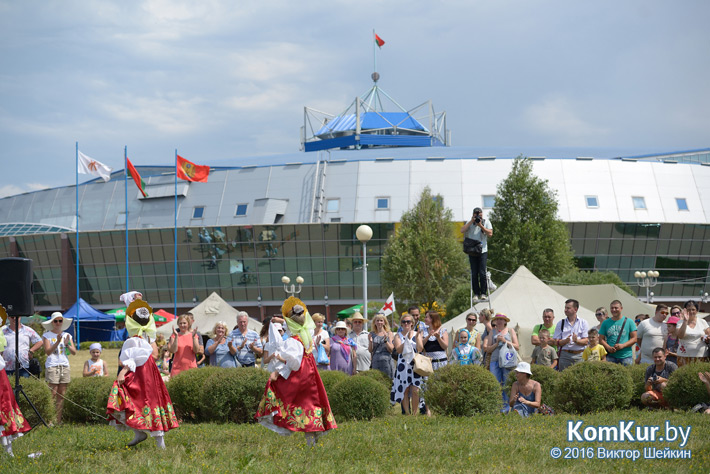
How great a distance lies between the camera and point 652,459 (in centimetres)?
824

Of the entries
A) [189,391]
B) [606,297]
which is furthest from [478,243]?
[606,297]

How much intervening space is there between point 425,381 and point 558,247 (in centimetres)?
2951

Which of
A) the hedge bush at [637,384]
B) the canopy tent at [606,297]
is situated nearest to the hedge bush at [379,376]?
the hedge bush at [637,384]

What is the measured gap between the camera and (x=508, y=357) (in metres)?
13.0

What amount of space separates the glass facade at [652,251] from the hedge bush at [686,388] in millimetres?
39037

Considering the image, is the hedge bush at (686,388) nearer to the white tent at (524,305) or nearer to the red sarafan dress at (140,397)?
the red sarafan dress at (140,397)

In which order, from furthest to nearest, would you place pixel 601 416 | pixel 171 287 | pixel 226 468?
1. pixel 171 287
2. pixel 601 416
3. pixel 226 468

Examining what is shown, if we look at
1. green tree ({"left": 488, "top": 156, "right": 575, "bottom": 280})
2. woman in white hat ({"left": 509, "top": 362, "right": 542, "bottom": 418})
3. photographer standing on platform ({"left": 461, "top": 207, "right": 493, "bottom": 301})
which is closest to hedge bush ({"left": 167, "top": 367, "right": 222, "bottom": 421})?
woman in white hat ({"left": 509, "top": 362, "right": 542, "bottom": 418})

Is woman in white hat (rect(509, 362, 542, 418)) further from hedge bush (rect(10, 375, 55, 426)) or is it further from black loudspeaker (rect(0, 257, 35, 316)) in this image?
black loudspeaker (rect(0, 257, 35, 316))

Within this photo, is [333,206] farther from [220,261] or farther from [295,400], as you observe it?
[295,400]

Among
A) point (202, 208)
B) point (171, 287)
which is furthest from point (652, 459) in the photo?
point (171, 287)

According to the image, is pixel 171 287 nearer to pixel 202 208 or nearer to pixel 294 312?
pixel 202 208

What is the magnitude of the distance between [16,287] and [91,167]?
28816mm

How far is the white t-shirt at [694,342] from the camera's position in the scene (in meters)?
12.1
